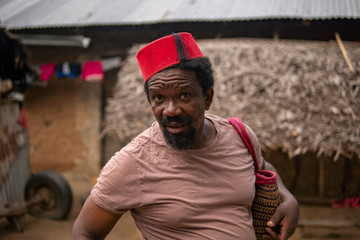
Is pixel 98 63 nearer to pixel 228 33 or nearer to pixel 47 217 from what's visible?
pixel 228 33

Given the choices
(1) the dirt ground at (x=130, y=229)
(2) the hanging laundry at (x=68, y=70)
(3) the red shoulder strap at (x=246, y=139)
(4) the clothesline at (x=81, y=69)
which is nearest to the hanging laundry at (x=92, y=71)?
(4) the clothesline at (x=81, y=69)

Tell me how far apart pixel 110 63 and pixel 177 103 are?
18.1ft

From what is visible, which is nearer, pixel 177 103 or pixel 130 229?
pixel 177 103

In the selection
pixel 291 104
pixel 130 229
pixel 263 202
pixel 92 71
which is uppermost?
pixel 263 202

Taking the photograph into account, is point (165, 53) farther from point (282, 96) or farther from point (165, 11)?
point (165, 11)

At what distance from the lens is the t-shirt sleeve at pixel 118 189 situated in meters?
1.28

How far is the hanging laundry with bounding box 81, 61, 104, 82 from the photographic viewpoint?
6.52 metres

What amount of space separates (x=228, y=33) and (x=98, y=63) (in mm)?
2664

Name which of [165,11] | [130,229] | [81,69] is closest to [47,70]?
[81,69]

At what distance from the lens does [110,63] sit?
656cm

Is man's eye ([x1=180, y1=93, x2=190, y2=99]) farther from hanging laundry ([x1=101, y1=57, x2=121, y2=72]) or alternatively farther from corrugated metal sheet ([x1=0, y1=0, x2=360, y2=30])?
hanging laundry ([x1=101, y1=57, x2=121, y2=72])

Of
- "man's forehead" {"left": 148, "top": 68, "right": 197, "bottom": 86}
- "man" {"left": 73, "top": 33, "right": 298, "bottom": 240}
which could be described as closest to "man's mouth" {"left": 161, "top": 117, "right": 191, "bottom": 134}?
"man" {"left": 73, "top": 33, "right": 298, "bottom": 240}

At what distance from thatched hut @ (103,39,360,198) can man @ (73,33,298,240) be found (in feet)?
9.82

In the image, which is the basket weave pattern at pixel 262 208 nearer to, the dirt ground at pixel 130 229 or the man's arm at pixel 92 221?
the man's arm at pixel 92 221
